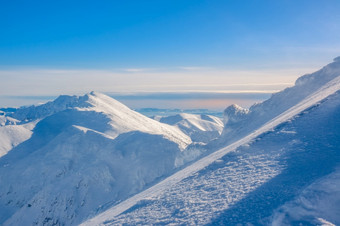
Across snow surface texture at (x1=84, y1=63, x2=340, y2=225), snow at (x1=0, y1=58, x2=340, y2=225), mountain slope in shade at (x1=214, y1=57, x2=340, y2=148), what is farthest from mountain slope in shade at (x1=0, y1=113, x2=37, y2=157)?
snow surface texture at (x1=84, y1=63, x2=340, y2=225)

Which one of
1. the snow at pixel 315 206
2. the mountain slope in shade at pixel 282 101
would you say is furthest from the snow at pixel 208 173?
the mountain slope in shade at pixel 282 101

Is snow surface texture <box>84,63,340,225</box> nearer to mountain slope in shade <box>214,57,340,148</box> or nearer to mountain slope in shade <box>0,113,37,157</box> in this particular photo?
mountain slope in shade <box>214,57,340,148</box>

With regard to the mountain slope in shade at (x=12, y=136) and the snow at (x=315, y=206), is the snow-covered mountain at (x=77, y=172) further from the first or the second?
the snow at (x=315, y=206)

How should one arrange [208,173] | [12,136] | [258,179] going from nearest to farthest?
[258,179]
[208,173]
[12,136]

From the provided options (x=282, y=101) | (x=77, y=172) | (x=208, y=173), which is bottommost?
(x=77, y=172)

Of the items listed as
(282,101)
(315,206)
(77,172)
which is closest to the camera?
(315,206)

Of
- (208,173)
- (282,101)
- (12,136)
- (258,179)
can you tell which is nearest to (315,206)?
(258,179)

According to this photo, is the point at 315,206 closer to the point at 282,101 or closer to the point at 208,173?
the point at 208,173

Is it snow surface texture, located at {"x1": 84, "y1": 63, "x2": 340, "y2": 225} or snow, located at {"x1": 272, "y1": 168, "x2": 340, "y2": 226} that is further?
snow surface texture, located at {"x1": 84, "y1": 63, "x2": 340, "y2": 225}
